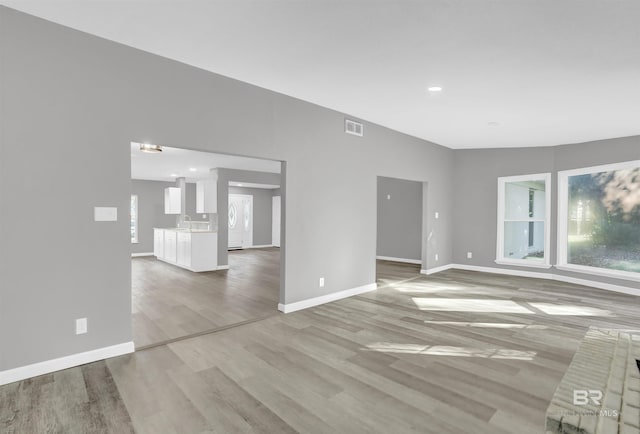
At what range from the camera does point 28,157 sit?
2662 mm

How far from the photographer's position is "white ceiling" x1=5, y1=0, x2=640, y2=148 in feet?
7.97

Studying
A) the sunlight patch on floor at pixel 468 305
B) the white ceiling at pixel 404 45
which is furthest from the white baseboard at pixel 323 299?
the white ceiling at pixel 404 45

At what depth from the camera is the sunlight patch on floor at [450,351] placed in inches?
125

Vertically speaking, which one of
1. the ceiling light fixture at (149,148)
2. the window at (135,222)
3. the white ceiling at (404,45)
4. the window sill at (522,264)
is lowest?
the window sill at (522,264)

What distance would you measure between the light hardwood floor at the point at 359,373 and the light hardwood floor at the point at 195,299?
1.27 feet

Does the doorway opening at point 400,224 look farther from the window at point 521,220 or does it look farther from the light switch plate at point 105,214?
the light switch plate at point 105,214

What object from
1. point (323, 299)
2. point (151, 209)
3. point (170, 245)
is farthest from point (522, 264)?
point (151, 209)

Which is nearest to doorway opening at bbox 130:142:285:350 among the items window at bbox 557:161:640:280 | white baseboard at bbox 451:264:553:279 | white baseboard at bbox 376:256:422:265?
white baseboard at bbox 376:256:422:265

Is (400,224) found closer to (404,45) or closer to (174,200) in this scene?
(174,200)

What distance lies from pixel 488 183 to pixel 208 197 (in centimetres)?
671

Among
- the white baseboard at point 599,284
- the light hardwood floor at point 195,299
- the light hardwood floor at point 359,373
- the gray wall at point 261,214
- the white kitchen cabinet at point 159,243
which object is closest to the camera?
the light hardwood floor at point 359,373

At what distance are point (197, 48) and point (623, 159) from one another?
7065 mm

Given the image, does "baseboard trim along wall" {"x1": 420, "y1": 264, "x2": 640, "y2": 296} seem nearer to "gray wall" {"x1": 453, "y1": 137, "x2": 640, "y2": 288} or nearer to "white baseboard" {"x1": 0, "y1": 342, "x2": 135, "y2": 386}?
"gray wall" {"x1": 453, "y1": 137, "x2": 640, "y2": 288}

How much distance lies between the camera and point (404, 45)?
292cm
